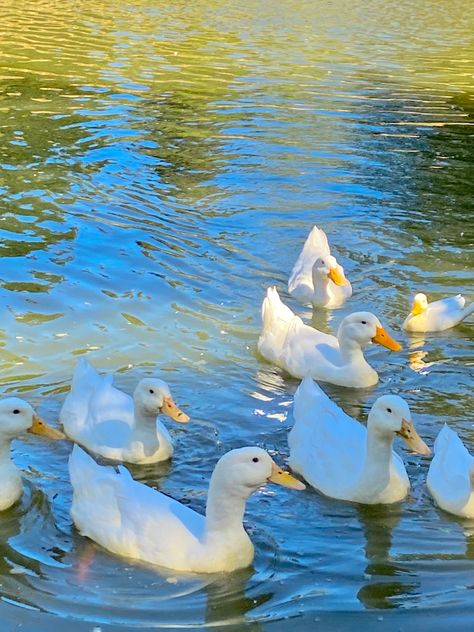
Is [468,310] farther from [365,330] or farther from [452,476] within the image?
[452,476]

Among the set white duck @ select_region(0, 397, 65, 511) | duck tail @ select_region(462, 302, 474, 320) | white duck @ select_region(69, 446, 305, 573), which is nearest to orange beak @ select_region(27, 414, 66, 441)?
white duck @ select_region(0, 397, 65, 511)

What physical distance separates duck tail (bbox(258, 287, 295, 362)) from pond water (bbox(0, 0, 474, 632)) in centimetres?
14

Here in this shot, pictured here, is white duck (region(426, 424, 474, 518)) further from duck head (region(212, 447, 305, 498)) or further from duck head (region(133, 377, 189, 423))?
duck head (region(133, 377, 189, 423))

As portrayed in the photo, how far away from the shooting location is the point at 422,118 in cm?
1902

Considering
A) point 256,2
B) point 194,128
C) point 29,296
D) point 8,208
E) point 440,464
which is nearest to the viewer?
point 440,464

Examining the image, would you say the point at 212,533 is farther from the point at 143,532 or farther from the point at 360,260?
the point at 360,260

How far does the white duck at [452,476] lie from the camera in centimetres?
722

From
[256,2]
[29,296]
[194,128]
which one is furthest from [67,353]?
[256,2]

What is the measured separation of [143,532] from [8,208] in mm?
8041

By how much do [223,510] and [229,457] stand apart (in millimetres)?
→ 317

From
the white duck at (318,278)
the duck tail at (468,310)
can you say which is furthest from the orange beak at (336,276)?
the duck tail at (468,310)

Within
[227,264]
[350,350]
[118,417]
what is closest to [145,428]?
[118,417]

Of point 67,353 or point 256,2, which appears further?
point 256,2

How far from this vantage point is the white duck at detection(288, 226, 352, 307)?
11.2m
